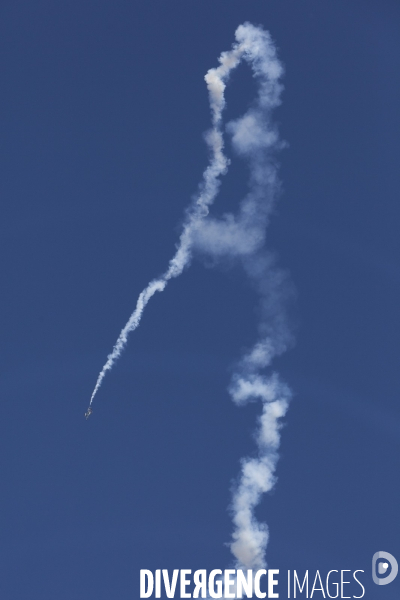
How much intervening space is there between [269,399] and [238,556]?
11757 mm

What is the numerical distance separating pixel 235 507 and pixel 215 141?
26.8m

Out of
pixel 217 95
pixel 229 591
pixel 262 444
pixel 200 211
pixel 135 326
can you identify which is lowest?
pixel 229 591

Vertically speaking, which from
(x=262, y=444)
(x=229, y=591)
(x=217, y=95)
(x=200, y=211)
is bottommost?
(x=229, y=591)

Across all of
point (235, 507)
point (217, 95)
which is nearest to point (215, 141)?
point (217, 95)

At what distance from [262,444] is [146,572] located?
12691 mm

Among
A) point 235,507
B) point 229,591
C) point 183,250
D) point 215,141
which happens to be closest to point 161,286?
point 183,250

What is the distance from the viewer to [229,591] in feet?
291

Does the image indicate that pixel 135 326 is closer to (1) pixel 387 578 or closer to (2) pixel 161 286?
(2) pixel 161 286

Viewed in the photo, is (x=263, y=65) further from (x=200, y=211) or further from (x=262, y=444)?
(x=262, y=444)

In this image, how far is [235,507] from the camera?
89.0 meters

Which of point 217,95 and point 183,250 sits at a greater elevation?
point 217,95

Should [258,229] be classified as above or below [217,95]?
below

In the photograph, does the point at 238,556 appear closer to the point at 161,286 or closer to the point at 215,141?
the point at 161,286

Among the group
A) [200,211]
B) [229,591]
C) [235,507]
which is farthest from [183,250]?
[229,591]
